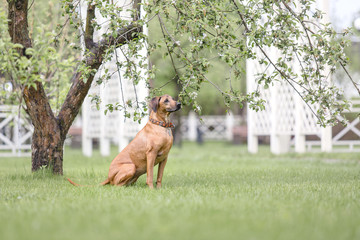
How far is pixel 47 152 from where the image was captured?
6.04 metres

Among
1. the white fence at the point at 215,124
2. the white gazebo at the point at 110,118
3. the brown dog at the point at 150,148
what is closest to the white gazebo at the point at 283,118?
the white gazebo at the point at 110,118

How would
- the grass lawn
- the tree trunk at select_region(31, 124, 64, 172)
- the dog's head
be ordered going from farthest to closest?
the tree trunk at select_region(31, 124, 64, 172) → the dog's head → the grass lawn

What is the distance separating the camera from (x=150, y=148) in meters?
4.73

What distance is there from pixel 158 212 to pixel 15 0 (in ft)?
11.6

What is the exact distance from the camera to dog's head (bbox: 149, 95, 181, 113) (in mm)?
4742

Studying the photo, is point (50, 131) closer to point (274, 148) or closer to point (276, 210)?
point (276, 210)

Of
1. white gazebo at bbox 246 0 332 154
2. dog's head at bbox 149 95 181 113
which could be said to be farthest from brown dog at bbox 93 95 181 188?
white gazebo at bbox 246 0 332 154

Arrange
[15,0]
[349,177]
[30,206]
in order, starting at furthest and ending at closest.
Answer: [349,177] → [15,0] → [30,206]

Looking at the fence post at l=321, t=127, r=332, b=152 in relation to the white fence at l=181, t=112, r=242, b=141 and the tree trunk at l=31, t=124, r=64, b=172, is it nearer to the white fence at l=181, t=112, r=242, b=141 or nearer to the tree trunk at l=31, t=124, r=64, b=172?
the tree trunk at l=31, t=124, r=64, b=172

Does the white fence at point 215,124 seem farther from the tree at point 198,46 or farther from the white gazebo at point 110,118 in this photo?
the tree at point 198,46

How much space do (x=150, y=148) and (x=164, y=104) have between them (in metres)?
0.49

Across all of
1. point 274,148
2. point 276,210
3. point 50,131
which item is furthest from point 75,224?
point 274,148

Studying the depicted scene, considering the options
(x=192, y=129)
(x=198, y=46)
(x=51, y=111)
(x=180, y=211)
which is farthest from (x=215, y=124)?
(x=180, y=211)

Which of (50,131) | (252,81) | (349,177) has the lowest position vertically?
(349,177)
